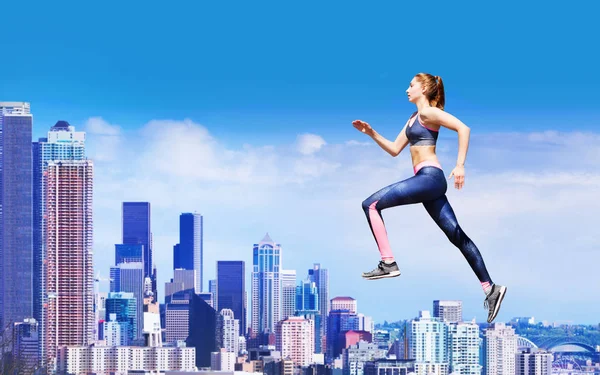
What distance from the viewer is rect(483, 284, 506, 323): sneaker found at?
14.7 ft

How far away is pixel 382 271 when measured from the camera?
4.58m

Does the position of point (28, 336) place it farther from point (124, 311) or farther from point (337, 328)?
point (337, 328)

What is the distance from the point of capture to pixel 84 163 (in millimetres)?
90625

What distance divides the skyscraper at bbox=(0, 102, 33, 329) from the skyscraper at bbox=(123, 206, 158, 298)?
12.7 meters

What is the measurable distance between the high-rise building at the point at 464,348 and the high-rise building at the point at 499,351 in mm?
560

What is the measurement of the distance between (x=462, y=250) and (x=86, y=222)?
8557 centimetres

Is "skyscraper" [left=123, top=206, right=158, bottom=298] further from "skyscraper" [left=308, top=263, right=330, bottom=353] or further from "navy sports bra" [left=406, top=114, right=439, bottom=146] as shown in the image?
"navy sports bra" [left=406, top=114, right=439, bottom=146]

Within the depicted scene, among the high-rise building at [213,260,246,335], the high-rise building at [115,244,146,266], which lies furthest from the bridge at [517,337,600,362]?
the high-rise building at [115,244,146,266]

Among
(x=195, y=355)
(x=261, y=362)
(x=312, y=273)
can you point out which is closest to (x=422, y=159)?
(x=261, y=362)

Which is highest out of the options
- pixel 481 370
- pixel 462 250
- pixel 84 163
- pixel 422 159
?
pixel 84 163

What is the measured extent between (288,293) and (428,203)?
10315 centimetres

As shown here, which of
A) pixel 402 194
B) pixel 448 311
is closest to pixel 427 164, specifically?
pixel 402 194

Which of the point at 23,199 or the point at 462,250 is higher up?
the point at 23,199

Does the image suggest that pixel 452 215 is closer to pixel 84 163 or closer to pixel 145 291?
pixel 84 163
